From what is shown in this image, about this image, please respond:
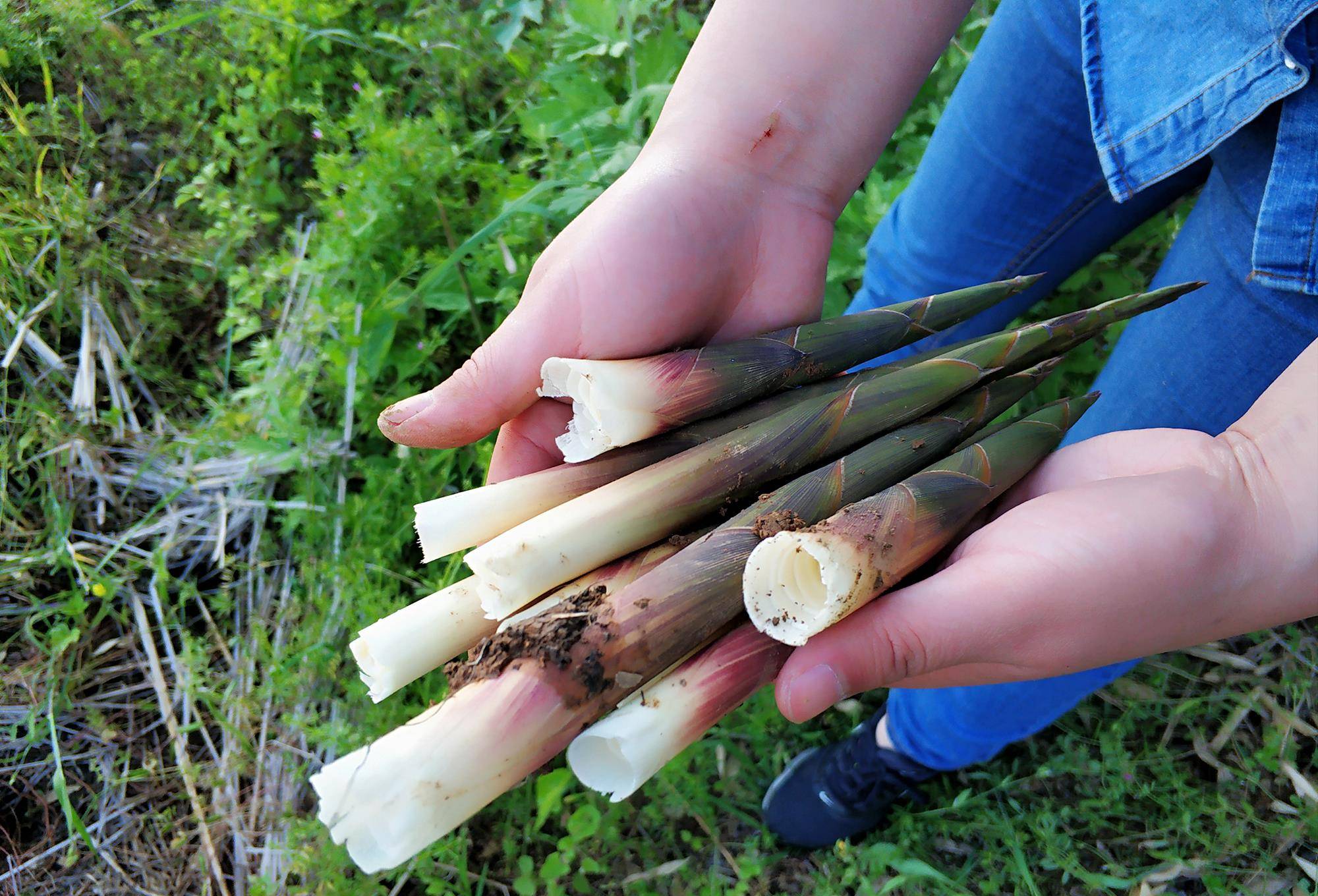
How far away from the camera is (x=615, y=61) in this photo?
3.65m

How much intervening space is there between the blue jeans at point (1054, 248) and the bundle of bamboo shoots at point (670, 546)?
0.18m

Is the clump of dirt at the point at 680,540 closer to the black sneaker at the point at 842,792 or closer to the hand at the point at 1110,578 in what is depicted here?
the hand at the point at 1110,578

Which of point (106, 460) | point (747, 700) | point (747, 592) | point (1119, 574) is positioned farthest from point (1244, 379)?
point (106, 460)

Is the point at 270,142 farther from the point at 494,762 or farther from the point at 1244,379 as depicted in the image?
the point at 1244,379

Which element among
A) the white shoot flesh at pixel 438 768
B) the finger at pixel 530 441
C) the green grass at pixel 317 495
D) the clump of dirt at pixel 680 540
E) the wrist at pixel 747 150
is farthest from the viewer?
the green grass at pixel 317 495

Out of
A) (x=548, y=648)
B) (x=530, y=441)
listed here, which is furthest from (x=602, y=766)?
(x=530, y=441)

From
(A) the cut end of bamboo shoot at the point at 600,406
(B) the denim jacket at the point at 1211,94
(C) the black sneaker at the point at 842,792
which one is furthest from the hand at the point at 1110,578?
(C) the black sneaker at the point at 842,792

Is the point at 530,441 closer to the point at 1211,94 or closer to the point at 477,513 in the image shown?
the point at 477,513

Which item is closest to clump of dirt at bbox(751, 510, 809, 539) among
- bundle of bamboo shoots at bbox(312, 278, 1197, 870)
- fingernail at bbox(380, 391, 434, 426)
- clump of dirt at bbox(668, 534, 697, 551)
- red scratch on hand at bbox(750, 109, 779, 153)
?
bundle of bamboo shoots at bbox(312, 278, 1197, 870)

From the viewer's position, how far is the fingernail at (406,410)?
1753 mm

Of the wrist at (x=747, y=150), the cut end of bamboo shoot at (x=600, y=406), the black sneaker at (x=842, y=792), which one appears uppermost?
the wrist at (x=747, y=150)

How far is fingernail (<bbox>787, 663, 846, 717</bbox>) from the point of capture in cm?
135

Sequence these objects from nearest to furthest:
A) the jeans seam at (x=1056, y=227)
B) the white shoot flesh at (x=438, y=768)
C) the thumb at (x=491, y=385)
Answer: the white shoot flesh at (x=438, y=768) < the thumb at (x=491, y=385) < the jeans seam at (x=1056, y=227)

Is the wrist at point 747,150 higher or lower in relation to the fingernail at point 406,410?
higher
